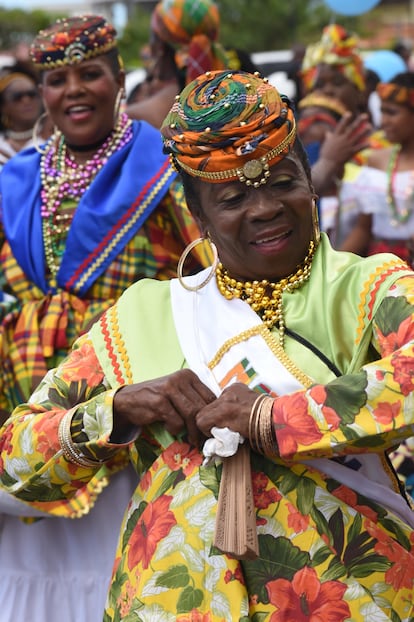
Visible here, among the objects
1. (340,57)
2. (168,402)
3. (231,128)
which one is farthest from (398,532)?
(340,57)

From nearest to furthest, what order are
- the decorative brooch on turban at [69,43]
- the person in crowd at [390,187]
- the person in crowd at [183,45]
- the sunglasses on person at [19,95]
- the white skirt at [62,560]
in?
the white skirt at [62,560]
the decorative brooch on turban at [69,43]
the person in crowd at [183,45]
the person in crowd at [390,187]
the sunglasses on person at [19,95]

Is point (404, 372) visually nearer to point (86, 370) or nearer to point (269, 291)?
point (269, 291)

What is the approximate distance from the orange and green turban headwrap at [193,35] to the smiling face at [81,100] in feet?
5.94

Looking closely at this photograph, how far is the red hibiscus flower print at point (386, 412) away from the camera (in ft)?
7.52

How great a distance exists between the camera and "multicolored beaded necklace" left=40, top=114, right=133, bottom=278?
4227 mm

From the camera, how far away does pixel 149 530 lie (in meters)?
2.60

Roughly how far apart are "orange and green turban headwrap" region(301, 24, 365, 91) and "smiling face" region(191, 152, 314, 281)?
17.6 ft

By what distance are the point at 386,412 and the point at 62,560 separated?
220 cm

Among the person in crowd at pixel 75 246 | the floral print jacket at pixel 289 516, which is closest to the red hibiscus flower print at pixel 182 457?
the floral print jacket at pixel 289 516

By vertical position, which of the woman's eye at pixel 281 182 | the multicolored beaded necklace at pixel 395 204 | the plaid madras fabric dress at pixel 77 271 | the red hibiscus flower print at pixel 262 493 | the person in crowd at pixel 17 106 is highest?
the woman's eye at pixel 281 182

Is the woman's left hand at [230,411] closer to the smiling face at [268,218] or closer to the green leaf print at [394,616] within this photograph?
the smiling face at [268,218]

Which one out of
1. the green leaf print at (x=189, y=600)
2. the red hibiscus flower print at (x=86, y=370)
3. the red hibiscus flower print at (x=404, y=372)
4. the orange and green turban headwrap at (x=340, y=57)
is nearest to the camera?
the red hibiscus flower print at (x=404, y=372)

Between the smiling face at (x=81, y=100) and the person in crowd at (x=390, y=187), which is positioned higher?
the smiling face at (x=81, y=100)

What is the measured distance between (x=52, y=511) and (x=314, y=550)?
1715 mm
